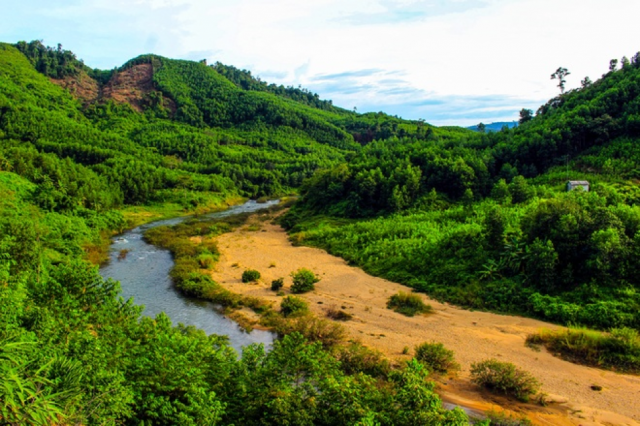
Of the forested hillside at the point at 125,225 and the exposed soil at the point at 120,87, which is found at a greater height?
the exposed soil at the point at 120,87

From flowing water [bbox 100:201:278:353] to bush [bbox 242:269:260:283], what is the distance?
5663mm

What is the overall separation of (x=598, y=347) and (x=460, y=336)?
795 cm

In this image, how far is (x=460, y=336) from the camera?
28812mm

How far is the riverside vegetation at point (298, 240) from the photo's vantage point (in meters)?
12.6

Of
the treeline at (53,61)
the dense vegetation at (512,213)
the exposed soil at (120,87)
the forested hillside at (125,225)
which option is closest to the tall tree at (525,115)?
the dense vegetation at (512,213)

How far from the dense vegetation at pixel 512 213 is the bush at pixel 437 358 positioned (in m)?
9.26

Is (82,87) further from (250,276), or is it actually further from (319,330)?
(319,330)

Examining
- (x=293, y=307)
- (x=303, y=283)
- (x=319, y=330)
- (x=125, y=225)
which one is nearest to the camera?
(x=319, y=330)

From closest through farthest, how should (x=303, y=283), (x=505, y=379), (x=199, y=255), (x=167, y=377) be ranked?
(x=167, y=377) < (x=505, y=379) < (x=303, y=283) < (x=199, y=255)

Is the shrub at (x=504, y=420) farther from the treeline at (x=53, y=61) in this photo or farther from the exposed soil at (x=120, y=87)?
the treeline at (x=53, y=61)

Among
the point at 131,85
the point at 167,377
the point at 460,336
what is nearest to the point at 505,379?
the point at 460,336

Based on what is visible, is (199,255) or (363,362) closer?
(363,362)

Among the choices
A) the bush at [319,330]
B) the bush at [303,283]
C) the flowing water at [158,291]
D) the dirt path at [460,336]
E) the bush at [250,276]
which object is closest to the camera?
the dirt path at [460,336]

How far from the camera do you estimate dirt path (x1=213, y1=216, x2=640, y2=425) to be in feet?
69.3
